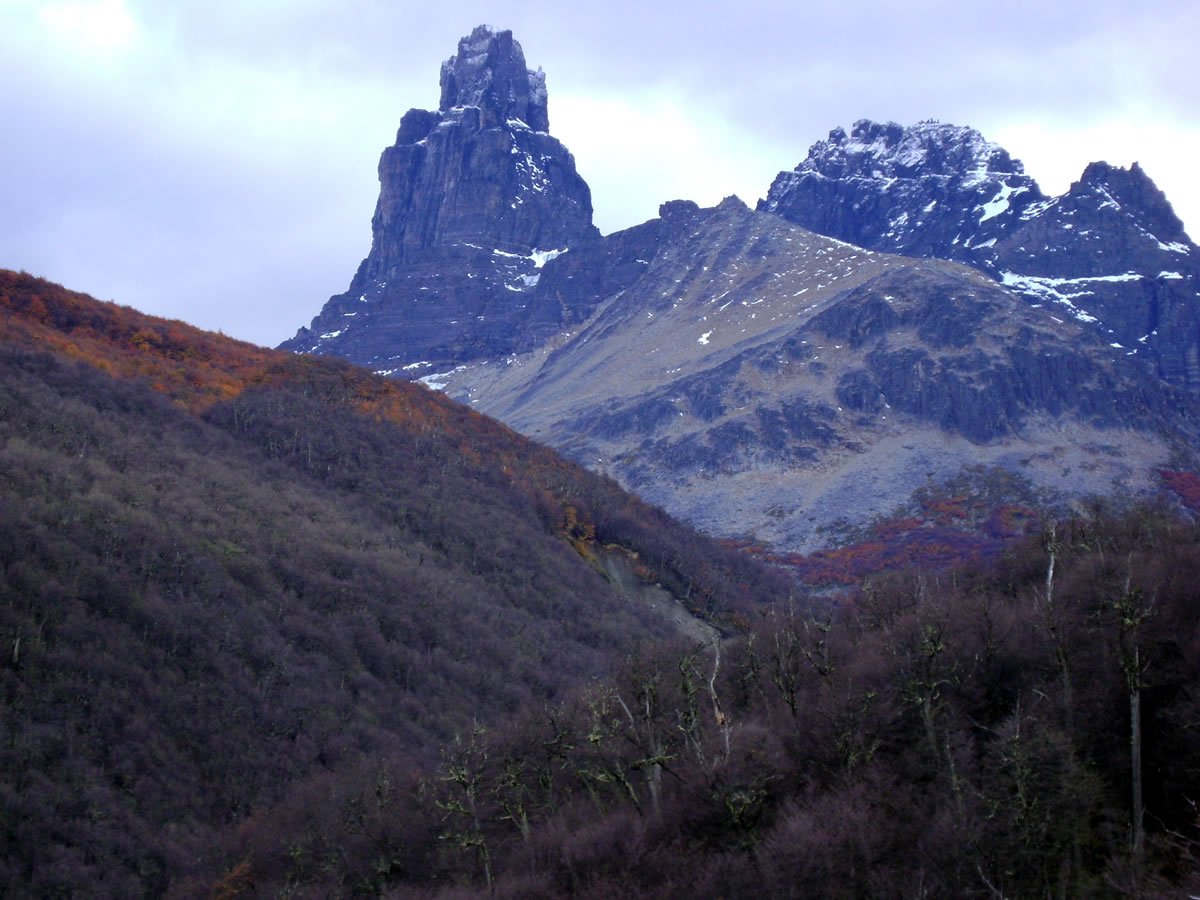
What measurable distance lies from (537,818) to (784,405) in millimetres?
159899

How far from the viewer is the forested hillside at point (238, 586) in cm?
4647

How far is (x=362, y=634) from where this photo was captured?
2584 inches

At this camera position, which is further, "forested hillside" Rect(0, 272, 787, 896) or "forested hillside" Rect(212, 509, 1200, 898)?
"forested hillside" Rect(0, 272, 787, 896)

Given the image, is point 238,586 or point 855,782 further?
point 238,586

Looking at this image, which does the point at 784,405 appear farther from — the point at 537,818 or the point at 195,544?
the point at 537,818

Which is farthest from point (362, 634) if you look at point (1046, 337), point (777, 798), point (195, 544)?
point (1046, 337)

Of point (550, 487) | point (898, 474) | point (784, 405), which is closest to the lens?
point (550, 487)

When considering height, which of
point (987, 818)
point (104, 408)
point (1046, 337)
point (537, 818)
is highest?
point (1046, 337)

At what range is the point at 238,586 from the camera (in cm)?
6175

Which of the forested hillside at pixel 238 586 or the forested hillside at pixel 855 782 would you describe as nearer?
the forested hillside at pixel 855 782

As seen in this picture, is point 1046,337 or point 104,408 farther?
point 1046,337

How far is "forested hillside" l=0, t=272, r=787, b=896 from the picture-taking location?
4647 centimetres

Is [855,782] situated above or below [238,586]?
below

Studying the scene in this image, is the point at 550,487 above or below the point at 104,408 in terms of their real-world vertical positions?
below
